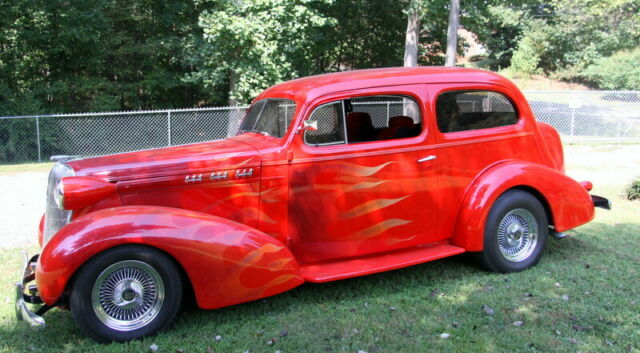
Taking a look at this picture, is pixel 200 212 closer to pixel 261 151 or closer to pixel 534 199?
pixel 261 151

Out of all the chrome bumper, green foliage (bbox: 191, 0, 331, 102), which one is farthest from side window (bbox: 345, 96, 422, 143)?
green foliage (bbox: 191, 0, 331, 102)

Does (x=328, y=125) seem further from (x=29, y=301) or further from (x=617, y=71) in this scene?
(x=617, y=71)

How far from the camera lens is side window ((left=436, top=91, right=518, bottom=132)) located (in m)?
4.79

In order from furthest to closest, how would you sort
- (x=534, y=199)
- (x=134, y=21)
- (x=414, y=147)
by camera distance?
(x=134, y=21), (x=534, y=199), (x=414, y=147)

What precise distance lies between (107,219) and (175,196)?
0.58 metres

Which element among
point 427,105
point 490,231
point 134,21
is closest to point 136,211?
point 427,105

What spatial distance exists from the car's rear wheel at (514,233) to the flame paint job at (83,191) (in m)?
3.43

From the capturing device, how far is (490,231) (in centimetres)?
479

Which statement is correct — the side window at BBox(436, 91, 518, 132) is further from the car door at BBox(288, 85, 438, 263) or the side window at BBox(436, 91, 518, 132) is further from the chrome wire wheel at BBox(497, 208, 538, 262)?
the chrome wire wheel at BBox(497, 208, 538, 262)

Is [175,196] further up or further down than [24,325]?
further up

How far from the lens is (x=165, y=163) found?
12.9 feet

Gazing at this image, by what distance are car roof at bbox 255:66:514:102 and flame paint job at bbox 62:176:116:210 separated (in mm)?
1777

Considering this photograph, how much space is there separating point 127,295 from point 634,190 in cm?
766

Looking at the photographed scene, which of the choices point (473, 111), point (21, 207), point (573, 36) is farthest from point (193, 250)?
point (573, 36)
